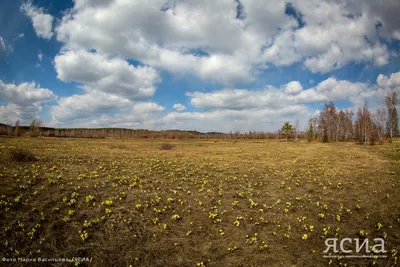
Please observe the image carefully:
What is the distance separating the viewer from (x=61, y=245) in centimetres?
997

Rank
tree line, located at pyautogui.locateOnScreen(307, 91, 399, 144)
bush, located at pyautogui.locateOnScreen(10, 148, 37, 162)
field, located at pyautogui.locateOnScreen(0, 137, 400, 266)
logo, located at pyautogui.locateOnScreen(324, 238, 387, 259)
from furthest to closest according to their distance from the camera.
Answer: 1. tree line, located at pyautogui.locateOnScreen(307, 91, 399, 144)
2. bush, located at pyautogui.locateOnScreen(10, 148, 37, 162)
3. logo, located at pyautogui.locateOnScreen(324, 238, 387, 259)
4. field, located at pyautogui.locateOnScreen(0, 137, 400, 266)

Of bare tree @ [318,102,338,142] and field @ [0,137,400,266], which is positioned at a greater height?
bare tree @ [318,102,338,142]

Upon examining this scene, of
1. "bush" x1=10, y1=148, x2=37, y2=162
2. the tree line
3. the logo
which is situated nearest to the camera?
the logo

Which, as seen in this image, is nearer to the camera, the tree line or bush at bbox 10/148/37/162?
bush at bbox 10/148/37/162

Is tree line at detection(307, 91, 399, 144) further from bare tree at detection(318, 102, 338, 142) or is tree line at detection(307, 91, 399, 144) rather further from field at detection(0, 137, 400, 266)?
field at detection(0, 137, 400, 266)

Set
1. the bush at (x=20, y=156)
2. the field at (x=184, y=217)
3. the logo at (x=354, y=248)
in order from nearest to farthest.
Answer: the field at (x=184, y=217)
the logo at (x=354, y=248)
the bush at (x=20, y=156)

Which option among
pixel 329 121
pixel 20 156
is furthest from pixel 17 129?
pixel 329 121

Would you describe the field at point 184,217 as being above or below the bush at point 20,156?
below

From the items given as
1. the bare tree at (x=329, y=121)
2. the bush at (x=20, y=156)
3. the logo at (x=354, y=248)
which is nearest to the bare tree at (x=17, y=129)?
the bush at (x=20, y=156)

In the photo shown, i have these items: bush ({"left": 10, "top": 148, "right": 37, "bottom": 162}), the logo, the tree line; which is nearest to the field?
the logo

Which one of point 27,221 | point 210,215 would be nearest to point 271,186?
point 210,215

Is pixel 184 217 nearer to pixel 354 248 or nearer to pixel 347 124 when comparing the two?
pixel 354 248

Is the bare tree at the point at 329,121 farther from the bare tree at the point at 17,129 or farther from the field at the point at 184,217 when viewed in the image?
the bare tree at the point at 17,129

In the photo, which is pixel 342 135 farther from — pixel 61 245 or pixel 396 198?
pixel 61 245
